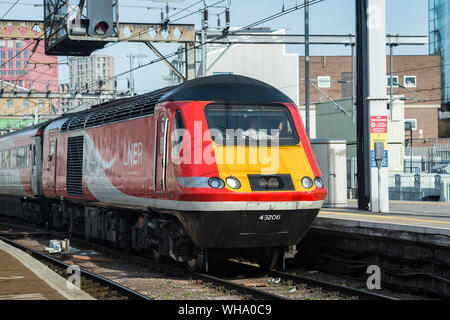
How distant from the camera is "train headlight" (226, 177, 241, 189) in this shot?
39.1 feet

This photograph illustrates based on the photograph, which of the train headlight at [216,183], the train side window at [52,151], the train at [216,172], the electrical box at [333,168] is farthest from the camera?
the train side window at [52,151]

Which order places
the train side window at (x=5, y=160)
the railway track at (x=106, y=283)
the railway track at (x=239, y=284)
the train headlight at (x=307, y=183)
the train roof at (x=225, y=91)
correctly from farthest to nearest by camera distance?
the train side window at (x=5, y=160)
the train roof at (x=225, y=91)
the train headlight at (x=307, y=183)
the railway track at (x=106, y=283)
the railway track at (x=239, y=284)

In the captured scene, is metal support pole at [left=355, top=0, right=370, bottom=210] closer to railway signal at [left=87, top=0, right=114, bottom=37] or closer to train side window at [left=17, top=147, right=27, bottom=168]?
railway signal at [left=87, top=0, right=114, bottom=37]

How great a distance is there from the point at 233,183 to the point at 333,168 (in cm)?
973

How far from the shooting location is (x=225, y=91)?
42.8 ft

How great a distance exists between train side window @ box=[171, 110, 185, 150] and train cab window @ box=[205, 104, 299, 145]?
49cm

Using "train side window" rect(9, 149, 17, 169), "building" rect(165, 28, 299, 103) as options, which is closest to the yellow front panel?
"train side window" rect(9, 149, 17, 169)

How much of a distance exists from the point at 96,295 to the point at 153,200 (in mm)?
2680

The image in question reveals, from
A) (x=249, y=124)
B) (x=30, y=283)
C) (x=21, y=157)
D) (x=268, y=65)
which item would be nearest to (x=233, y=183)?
(x=249, y=124)

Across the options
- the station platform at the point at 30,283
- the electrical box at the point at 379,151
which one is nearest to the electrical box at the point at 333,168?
the electrical box at the point at 379,151

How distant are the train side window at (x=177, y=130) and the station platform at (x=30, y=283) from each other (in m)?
3.11

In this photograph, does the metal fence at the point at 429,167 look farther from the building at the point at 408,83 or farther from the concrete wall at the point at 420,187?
the building at the point at 408,83

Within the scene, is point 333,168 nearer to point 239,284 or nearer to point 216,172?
point 239,284

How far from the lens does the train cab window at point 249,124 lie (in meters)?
12.6
